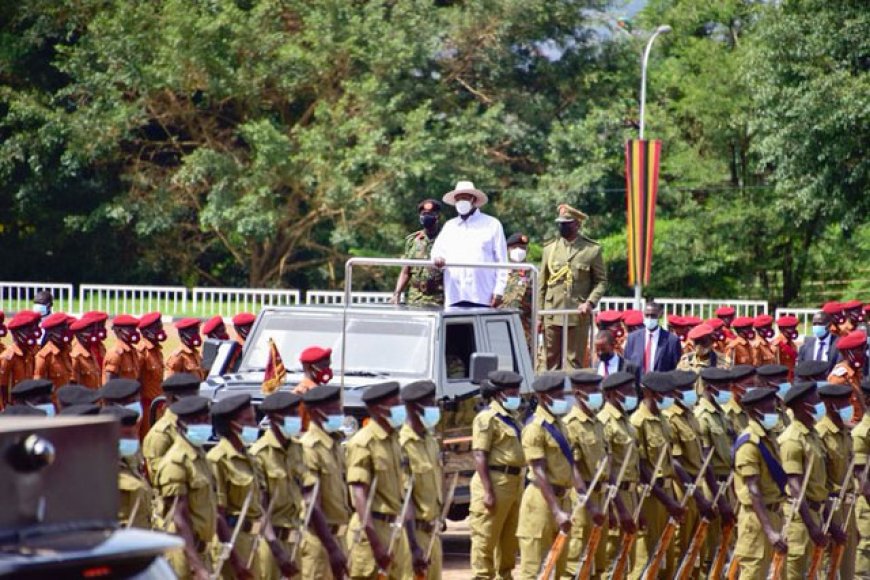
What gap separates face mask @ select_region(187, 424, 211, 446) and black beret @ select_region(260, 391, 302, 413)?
0.54 meters

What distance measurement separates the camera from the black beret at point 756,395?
426 inches

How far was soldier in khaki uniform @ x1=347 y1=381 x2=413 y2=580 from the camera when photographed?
9281 mm

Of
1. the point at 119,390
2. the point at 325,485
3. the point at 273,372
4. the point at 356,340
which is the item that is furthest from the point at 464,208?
the point at 325,485

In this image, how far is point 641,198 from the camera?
27188mm

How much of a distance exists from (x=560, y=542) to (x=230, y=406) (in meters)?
2.55

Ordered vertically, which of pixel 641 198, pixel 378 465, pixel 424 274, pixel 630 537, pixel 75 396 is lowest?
pixel 630 537

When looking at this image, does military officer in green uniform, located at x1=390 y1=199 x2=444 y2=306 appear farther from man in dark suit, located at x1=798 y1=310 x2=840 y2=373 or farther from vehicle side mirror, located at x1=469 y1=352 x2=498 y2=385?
man in dark suit, located at x1=798 y1=310 x2=840 y2=373

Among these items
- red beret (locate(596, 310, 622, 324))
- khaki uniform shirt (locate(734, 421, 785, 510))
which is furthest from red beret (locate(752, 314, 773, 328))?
khaki uniform shirt (locate(734, 421, 785, 510))

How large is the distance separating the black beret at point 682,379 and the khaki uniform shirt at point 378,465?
8.60ft

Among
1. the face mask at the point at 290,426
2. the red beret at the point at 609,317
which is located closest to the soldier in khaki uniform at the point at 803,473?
the face mask at the point at 290,426

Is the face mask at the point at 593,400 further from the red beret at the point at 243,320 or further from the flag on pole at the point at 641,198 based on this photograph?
the flag on pole at the point at 641,198

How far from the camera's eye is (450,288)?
14102 mm

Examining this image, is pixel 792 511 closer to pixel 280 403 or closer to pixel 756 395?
pixel 756 395

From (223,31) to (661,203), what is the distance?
36.1 feet
